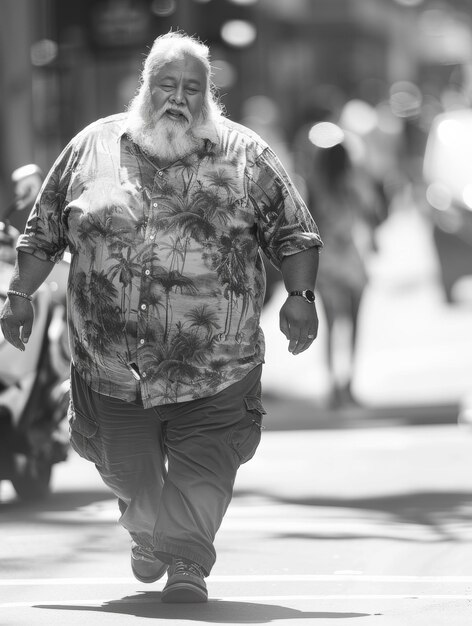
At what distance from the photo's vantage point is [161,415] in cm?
636

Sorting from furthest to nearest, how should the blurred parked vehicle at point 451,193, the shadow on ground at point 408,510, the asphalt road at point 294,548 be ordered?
1. the blurred parked vehicle at point 451,193
2. the shadow on ground at point 408,510
3. the asphalt road at point 294,548

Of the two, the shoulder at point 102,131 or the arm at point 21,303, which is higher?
the shoulder at point 102,131

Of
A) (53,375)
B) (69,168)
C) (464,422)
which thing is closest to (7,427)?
(53,375)

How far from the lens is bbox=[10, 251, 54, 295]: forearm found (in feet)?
21.2

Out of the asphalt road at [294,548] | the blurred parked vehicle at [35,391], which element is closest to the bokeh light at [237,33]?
the asphalt road at [294,548]

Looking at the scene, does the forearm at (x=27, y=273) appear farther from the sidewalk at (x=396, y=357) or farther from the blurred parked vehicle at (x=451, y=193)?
the blurred parked vehicle at (x=451, y=193)

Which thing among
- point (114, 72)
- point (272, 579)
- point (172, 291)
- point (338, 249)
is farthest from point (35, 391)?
point (114, 72)

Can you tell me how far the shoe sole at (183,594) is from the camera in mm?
6152

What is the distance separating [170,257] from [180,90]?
593mm

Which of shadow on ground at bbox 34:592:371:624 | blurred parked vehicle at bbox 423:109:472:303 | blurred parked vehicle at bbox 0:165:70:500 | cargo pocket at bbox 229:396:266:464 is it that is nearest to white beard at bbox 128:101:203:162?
cargo pocket at bbox 229:396:266:464

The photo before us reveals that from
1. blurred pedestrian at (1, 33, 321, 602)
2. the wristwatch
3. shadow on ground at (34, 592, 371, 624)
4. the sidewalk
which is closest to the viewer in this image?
shadow on ground at (34, 592, 371, 624)

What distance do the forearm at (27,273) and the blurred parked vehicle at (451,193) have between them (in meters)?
12.8

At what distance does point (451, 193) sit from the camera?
20.0 meters

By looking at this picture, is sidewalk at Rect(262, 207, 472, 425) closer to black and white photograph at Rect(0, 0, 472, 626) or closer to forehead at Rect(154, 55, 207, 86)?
black and white photograph at Rect(0, 0, 472, 626)
